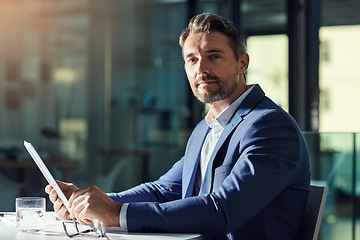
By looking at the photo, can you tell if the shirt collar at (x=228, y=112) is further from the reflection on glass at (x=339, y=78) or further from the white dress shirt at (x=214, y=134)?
the reflection on glass at (x=339, y=78)

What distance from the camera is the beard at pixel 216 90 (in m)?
2.15

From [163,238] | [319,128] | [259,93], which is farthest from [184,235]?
[319,128]

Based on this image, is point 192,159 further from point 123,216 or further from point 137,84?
→ point 137,84

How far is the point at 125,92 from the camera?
508 cm

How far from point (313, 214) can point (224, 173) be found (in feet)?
1.08

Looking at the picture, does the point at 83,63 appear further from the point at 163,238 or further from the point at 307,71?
the point at 163,238

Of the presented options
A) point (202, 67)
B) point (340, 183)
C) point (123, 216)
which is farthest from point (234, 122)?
point (340, 183)

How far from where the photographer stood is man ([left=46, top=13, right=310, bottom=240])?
66.9 inches

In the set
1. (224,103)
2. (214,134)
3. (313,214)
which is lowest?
(313,214)

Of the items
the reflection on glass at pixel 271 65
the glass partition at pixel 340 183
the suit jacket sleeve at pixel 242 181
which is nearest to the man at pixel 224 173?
the suit jacket sleeve at pixel 242 181

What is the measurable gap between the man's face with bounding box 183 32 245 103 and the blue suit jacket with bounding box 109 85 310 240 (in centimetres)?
12

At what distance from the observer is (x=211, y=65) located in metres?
2.14

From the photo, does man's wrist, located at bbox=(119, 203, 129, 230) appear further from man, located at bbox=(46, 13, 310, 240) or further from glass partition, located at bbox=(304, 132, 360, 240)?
glass partition, located at bbox=(304, 132, 360, 240)

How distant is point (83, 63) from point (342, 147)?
2238 mm
